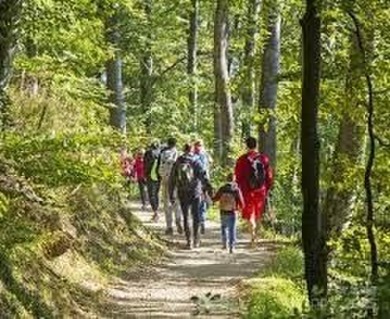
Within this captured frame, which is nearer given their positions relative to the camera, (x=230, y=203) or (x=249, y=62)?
(x=230, y=203)

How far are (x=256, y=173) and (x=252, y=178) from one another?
12 cm

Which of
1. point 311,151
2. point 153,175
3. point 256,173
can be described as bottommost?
point 153,175

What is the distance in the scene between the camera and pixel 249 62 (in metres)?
16.8

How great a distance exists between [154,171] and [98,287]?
946 centimetres

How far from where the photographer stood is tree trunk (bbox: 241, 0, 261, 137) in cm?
1700

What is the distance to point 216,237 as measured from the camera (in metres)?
19.1

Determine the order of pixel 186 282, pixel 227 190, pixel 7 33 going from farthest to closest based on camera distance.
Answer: pixel 227 190 → pixel 186 282 → pixel 7 33

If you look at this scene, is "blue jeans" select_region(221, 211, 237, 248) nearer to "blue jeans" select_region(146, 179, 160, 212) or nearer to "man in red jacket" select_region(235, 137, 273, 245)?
"man in red jacket" select_region(235, 137, 273, 245)

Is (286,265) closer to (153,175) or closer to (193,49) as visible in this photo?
(153,175)

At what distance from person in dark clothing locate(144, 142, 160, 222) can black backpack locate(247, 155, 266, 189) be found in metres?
5.28

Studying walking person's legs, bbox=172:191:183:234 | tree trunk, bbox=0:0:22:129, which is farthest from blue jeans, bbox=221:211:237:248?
tree trunk, bbox=0:0:22:129

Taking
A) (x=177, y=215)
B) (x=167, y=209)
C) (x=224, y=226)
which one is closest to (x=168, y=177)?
(x=167, y=209)

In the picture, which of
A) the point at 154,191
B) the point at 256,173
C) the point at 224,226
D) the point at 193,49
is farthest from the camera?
the point at 193,49

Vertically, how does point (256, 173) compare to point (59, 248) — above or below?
above
